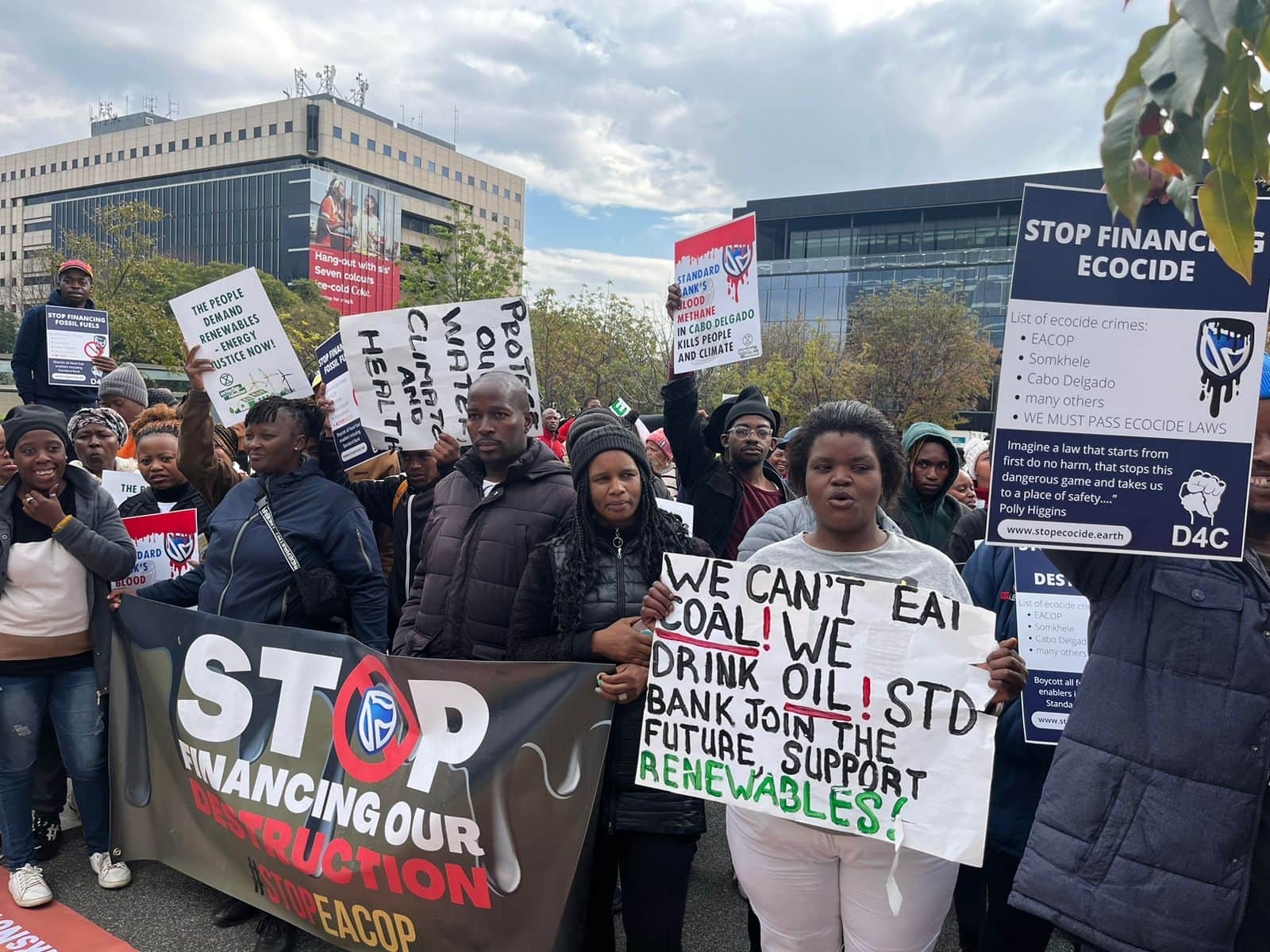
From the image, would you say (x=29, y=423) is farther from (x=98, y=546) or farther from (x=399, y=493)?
(x=399, y=493)

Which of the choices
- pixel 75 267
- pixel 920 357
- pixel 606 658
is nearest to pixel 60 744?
pixel 606 658

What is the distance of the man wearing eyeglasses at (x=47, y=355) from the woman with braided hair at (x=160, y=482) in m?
2.83

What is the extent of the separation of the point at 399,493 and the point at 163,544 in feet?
3.93

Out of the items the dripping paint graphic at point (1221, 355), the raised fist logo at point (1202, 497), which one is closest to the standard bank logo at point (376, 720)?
the raised fist logo at point (1202, 497)

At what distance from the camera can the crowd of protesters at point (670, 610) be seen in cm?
188

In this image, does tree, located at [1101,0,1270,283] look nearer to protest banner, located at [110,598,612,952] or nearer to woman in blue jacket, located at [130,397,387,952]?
protest banner, located at [110,598,612,952]

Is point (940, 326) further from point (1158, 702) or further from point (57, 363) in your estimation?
point (1158, 702)

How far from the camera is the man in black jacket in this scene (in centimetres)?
339

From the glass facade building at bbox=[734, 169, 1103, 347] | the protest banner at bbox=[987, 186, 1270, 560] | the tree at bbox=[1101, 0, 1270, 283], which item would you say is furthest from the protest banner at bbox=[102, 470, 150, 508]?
the glass facade building at bbox=[734, 169, 1103, 347]

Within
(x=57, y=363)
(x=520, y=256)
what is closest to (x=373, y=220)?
(x=520, y=256)

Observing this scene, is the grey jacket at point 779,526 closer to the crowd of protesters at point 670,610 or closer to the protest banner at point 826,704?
the crowd of protesters at point 670,610

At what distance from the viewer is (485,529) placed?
3.47 m

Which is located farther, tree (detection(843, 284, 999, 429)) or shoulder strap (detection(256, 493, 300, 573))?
tree (detection(843, 284, 999, 429))

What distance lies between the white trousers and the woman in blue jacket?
197 cm
